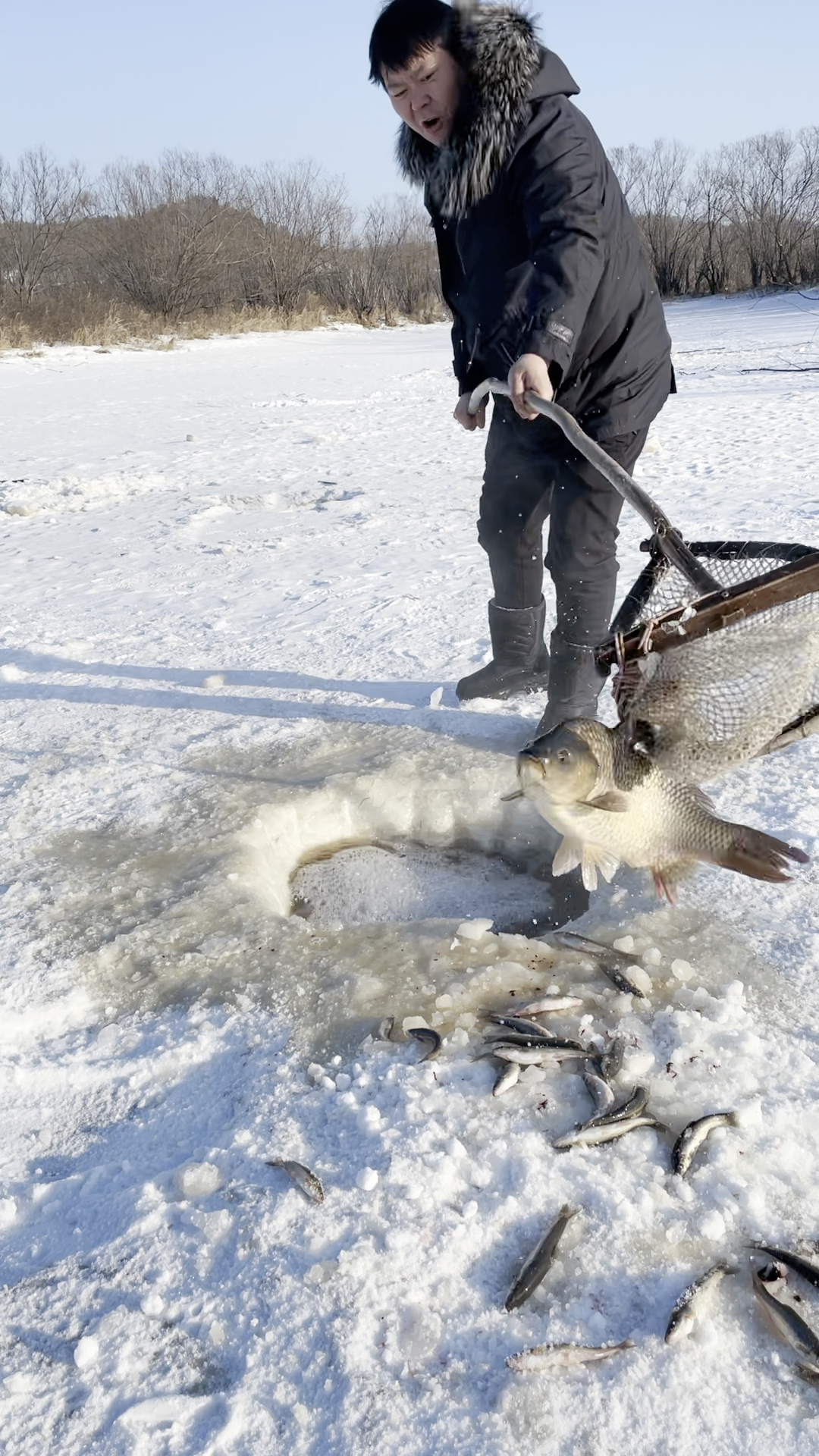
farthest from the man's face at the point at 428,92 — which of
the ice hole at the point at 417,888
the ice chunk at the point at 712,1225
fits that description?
the ice chunk at the point at 712,1225

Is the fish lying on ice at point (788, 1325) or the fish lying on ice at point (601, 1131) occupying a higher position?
the fish lying on ice at point (601, 1131)

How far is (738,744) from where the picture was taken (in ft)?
7.95

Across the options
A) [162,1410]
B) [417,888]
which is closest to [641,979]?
[417,888]

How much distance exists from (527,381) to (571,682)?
53.8 inches

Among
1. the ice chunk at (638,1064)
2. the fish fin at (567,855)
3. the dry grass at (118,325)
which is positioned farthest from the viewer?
the dry grass at (118,325)

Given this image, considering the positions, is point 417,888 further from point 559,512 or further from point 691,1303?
point 691,1303

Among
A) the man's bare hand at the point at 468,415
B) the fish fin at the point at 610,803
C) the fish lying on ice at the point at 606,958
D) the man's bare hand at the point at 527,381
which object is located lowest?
the fish lying on ice at the point at 606,958

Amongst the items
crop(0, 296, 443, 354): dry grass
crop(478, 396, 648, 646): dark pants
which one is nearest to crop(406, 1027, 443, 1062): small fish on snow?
crop(478, 396, 648, 646): dark pants

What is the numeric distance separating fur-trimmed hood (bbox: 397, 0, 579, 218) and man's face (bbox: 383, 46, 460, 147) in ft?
0.16

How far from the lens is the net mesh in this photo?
233 centimetres

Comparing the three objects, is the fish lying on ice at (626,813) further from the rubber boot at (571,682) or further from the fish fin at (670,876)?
the rubber boot at (571,682)

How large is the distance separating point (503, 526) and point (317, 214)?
37.6 m

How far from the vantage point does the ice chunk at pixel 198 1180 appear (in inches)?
91.0

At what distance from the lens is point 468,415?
3.79 meters
